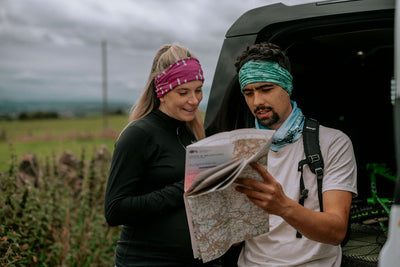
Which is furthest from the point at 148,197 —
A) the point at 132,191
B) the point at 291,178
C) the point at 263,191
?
the point at 291,178

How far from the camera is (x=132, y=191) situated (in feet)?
6.45

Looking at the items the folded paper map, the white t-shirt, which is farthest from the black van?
the folded paper map

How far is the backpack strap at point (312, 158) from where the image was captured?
197 cm

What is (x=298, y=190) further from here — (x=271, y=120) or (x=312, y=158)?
(x=271, y=120)

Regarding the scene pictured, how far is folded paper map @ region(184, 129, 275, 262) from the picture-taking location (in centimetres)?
143

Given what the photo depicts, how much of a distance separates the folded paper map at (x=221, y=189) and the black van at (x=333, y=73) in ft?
2.81

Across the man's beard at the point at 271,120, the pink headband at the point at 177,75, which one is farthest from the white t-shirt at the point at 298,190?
the pink headband at the point at 177,75

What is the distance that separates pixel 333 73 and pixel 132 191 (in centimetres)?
267

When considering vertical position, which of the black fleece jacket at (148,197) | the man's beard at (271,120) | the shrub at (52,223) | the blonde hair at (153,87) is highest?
the blonde hair at (153,87)

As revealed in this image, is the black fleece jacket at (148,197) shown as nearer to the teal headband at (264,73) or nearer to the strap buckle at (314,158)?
the teal headband at (264,73)

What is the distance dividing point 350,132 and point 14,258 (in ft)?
10.7

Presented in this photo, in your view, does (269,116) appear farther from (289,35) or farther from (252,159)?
(252,159)

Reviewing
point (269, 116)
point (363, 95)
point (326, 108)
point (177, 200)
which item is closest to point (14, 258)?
point (177, 200)

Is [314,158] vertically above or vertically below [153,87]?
below
